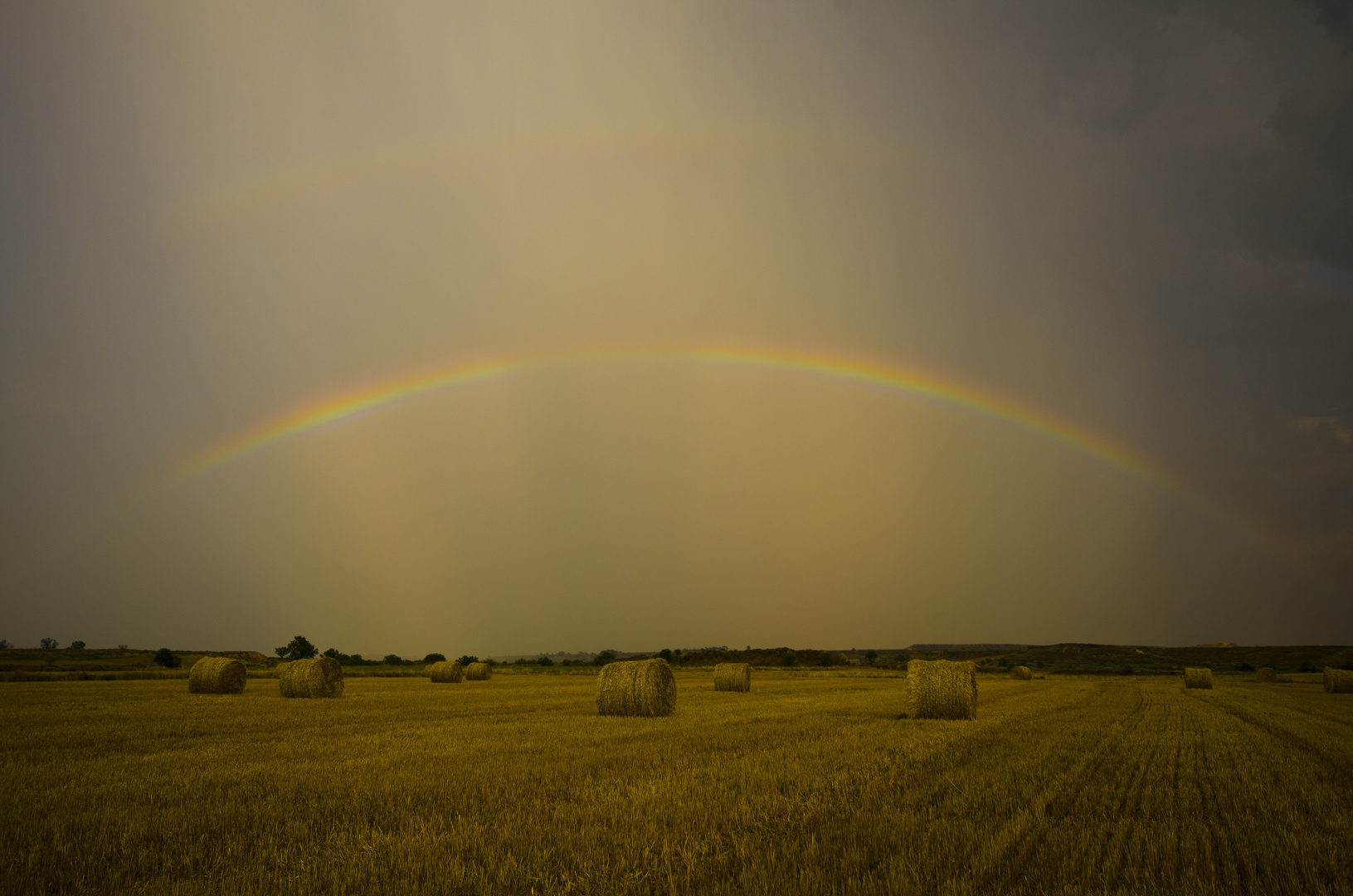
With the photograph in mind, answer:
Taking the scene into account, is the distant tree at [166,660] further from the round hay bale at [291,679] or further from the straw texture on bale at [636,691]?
the straw texture on bale at [636,691]

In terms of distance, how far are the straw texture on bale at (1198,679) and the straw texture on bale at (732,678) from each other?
76.3 feet

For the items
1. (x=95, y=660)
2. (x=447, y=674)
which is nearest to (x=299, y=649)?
(x=95, y=660)

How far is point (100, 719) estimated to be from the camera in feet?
48.8

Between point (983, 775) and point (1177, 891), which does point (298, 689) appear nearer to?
point (983, 775)

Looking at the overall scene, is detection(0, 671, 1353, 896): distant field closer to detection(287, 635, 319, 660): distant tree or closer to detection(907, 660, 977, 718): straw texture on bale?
detection(907, 660, 977, 718): straw texture on bale

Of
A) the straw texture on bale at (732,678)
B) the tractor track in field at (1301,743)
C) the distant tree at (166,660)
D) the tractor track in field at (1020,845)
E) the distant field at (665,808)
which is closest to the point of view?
the tractor track in field at (1020,845)

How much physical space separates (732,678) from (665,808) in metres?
22.6

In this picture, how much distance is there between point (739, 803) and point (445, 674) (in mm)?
32224

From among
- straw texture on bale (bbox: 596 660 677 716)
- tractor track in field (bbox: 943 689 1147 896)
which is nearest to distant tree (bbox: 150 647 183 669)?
straw texture on bale (bbox: 596 660 677 716)

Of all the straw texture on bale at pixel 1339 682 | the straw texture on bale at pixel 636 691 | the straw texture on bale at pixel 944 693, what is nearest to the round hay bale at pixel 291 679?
the straw texture on bale at pixel 636 691

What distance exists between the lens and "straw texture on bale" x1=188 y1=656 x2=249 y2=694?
23641mm

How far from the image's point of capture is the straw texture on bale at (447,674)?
36312 mm

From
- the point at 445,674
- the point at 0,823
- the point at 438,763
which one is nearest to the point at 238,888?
the point at 0,823

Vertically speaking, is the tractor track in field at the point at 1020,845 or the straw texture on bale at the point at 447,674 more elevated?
the tractor track in field at the point at 1020,845
